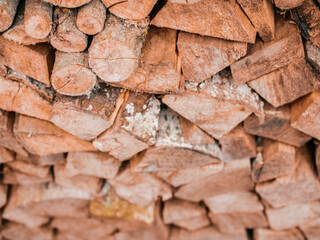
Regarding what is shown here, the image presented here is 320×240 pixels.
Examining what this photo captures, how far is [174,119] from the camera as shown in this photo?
1.70 meters

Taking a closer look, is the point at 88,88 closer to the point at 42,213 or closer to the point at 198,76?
the point at 198,76

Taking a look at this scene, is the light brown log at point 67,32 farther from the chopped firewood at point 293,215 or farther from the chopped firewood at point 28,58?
the chopped firewood at point 293,215

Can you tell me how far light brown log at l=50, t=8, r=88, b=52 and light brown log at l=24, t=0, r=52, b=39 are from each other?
3 centimetres

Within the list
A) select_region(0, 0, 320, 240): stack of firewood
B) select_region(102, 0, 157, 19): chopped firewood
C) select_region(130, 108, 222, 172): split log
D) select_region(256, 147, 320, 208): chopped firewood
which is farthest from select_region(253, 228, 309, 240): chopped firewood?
select_region(102, 0, 157, 19): chopped firewood

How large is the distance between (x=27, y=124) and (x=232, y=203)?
1.46 m

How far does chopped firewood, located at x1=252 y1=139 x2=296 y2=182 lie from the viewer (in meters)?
1.74

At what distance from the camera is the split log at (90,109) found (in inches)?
54.5

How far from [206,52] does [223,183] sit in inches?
39.3

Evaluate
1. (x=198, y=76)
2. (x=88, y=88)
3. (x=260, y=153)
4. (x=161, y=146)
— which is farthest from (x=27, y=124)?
(x=260, y=153)

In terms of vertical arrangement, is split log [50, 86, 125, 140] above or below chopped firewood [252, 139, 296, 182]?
above

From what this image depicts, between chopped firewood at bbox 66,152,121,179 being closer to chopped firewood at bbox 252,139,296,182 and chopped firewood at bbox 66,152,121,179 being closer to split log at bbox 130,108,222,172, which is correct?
split log at bbox 130,108,222,172

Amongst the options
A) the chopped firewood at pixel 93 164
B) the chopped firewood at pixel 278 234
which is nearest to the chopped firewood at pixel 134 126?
the chopped firewood at pixel 93 164

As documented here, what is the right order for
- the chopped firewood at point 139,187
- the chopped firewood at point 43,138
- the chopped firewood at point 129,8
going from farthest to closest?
1. the chopped firewood at point 139,187
2. the chopped firewood at point 43,138
3. the chopped firewood at point 129,8

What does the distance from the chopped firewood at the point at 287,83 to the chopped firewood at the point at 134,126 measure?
1.68 feet
